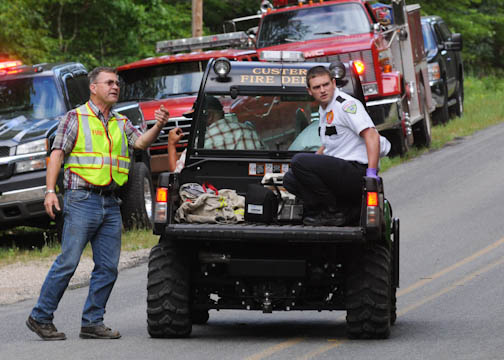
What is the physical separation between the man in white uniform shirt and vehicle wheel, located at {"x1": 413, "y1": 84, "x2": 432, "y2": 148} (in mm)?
13782

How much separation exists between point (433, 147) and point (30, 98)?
1038 cm

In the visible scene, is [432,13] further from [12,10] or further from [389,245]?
[389,245]

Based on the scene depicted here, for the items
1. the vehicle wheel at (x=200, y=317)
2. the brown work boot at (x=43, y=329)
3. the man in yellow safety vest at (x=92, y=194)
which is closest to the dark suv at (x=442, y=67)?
the vehicle wheel at (x=200, y=317)

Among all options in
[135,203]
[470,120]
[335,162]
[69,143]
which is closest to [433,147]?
[470,120]

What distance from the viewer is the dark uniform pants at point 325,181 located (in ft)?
27.4

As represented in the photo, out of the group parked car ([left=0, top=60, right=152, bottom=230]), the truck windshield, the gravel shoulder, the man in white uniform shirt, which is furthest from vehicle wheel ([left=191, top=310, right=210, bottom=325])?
the truck windshield

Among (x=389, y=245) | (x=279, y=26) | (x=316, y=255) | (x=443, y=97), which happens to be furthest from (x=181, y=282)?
(x=443, y=97)

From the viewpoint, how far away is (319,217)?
331 inches

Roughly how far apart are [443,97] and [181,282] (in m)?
18.3

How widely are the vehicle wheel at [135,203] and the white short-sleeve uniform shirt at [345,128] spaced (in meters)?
7.06

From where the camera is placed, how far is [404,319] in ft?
31.9

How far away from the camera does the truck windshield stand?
775 inches

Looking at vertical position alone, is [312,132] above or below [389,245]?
above

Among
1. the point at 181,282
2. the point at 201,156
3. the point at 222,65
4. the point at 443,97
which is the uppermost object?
the point at 222,65
